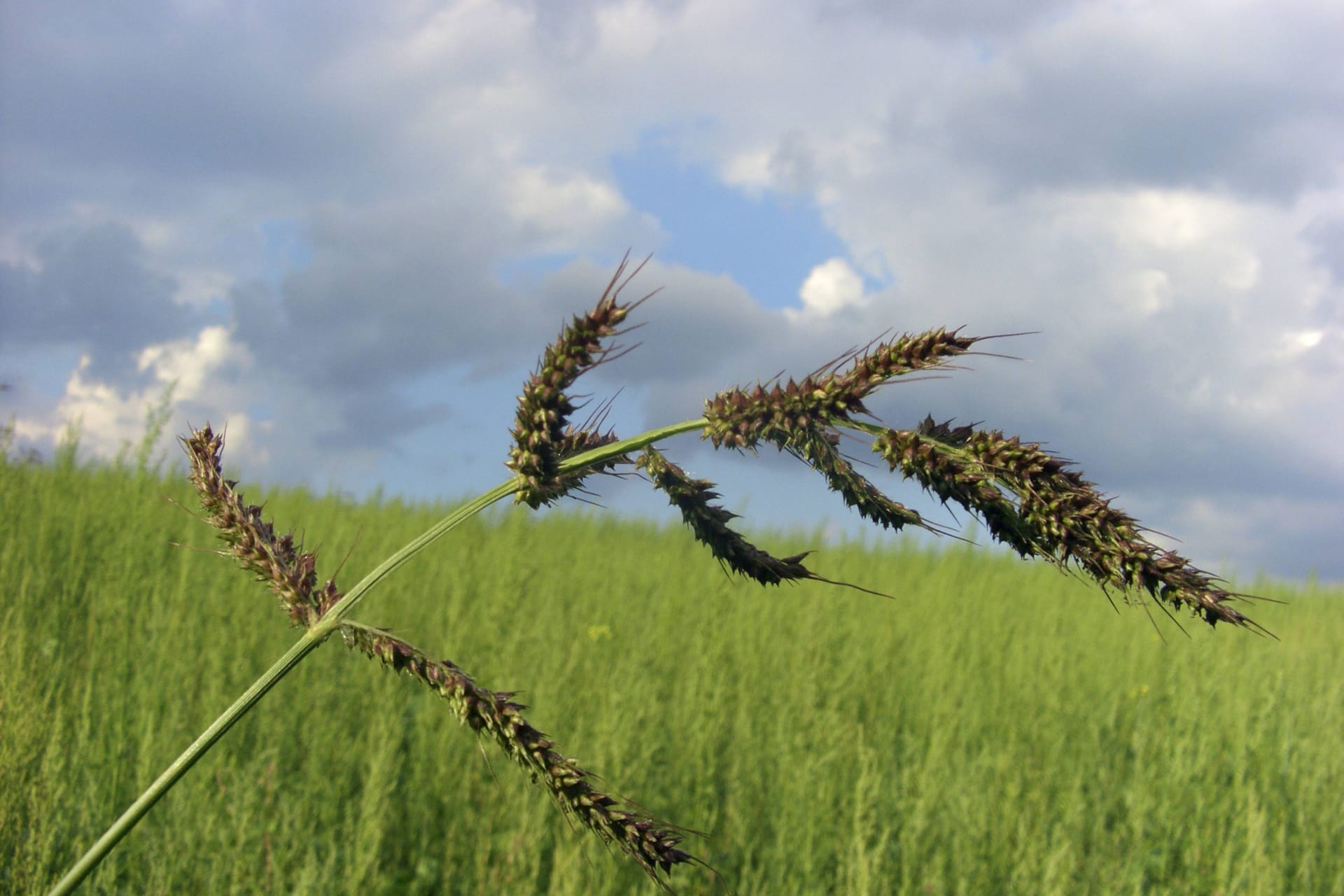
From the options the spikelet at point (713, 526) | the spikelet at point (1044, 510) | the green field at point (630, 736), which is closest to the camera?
the spikelet at point (1044, 510)

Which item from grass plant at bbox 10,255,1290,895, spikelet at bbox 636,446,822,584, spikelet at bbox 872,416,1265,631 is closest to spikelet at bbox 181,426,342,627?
grass plant at bbox 10,255,1290,895

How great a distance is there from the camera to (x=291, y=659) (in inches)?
32.2

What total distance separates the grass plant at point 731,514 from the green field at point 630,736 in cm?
203

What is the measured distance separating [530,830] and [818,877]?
1.13 metres

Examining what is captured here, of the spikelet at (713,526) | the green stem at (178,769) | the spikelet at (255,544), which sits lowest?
the green stem at (178,769)

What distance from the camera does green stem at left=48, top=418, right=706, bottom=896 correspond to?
79 cm

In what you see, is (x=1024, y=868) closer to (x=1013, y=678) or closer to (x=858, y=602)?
(x=1013, y=678)

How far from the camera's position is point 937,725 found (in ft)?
15.8

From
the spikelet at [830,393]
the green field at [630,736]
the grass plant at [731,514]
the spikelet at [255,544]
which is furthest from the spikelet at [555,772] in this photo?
the green field at [630,736]

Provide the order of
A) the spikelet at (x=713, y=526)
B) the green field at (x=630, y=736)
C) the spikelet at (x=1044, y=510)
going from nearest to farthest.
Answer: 1. the spikelet at (x=1044, y=510)
2. the spikelet at (x=713, y=526)
3. the green field at (x=630, y=736)

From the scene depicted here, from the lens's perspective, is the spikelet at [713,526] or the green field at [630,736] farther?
the green field at [630,736]

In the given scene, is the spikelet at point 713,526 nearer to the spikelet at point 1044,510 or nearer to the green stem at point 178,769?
the spikelet at point 1044,510

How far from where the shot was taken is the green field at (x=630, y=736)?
3094 mm

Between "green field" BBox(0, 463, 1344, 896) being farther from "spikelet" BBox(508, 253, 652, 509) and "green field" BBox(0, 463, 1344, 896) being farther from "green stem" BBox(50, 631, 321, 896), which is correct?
"spikelet" BBox(508, 253, 652, 509)
